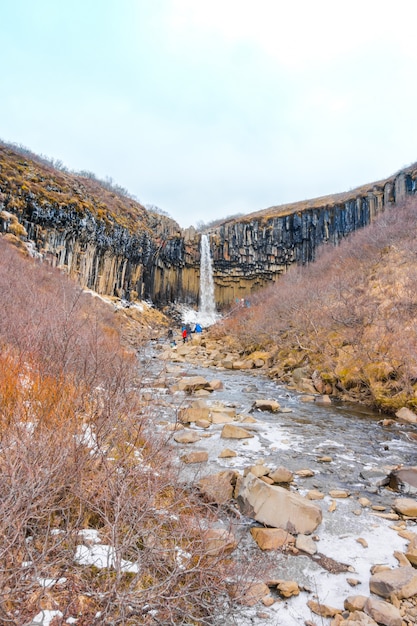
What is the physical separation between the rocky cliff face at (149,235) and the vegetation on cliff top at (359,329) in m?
14.6

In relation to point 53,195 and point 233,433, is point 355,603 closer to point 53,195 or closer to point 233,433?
point 233,433

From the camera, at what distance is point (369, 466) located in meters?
4.87

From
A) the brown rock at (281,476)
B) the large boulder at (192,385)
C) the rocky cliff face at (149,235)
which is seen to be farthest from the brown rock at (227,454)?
the rocky cliff face at (149,235)

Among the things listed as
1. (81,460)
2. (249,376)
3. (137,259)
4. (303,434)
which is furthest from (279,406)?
(137,259)

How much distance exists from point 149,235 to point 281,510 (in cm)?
4037

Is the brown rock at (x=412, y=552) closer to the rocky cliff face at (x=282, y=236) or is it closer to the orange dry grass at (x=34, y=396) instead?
the orange dry grass at (x=34, y=396)

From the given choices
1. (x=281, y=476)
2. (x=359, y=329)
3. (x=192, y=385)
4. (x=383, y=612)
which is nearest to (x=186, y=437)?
(x=281, y=476)

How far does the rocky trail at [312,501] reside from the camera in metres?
2.34

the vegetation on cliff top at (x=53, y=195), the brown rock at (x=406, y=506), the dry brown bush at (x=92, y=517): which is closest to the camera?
the dry brown bush at (x=92, y=517)

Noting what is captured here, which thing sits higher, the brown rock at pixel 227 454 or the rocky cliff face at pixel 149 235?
the rocky cliff face at pixel 149 235

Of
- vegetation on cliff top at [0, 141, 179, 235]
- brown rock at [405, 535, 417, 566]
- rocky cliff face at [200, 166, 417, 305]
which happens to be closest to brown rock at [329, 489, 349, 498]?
brown rock at [405, 535, 417, 566]

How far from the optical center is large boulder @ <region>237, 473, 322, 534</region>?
3.22 metres

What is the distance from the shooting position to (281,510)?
328 cm

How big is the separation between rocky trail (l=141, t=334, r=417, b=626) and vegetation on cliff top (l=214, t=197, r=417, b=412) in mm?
1363
